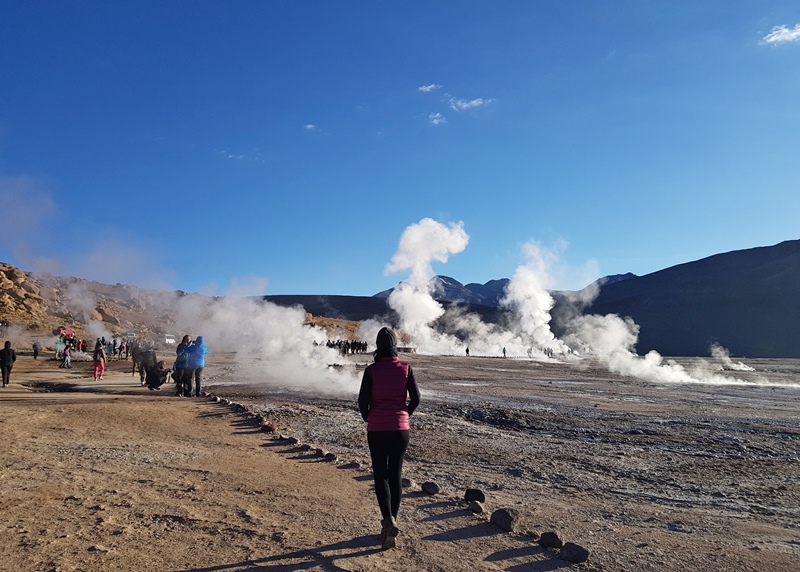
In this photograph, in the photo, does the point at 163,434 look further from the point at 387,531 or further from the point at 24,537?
the point at 387,531

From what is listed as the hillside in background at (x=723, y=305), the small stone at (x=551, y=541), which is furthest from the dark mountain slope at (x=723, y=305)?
the small stone at (x=551, y=541)

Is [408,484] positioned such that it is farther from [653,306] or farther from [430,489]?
[653,306]

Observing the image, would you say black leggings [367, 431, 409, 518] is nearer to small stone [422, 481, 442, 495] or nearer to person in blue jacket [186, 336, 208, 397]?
small stone [422, 481, 442, 495]

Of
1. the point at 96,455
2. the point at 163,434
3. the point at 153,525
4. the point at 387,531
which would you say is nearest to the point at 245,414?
the point at 163,434

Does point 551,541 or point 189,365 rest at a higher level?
point 189,365

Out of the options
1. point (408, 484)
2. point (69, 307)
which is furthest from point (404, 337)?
point (408, 484)

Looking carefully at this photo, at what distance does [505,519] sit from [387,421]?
5.37ft

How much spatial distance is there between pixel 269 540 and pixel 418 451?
5343 millimetres

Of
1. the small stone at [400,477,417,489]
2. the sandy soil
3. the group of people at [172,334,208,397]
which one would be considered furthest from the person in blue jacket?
the small stone at [400,477,417,489]

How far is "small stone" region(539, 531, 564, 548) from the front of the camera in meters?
4.94

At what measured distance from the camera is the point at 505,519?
5398mm

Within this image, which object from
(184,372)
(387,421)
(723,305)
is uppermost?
(723,305)

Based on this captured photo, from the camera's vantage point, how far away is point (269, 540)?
4930 mm

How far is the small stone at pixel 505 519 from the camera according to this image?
535cm
